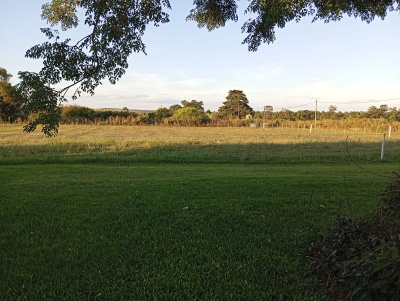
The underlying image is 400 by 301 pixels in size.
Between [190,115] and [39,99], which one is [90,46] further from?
[190,115]

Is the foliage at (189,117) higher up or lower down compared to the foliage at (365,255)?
higher up

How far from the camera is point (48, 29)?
5051 millimetres

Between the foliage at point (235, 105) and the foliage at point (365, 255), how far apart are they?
9023cm

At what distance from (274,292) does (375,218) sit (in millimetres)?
1585

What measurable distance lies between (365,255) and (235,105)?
93.2m

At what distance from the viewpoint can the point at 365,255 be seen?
3205mm

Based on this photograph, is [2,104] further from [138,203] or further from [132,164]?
[138,203]

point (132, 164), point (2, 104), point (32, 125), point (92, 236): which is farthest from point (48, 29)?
point (2, 104)

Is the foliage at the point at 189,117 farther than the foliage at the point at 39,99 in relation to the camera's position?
Yes

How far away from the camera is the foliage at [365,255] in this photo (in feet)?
9.34

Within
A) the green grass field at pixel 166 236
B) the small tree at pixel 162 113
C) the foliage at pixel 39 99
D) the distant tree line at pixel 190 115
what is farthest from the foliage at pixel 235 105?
the foliage at pixel 39 99

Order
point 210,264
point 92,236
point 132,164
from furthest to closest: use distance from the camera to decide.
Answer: point 132,164
point 92,236
point 210,264

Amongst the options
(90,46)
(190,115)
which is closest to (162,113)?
(190,115)

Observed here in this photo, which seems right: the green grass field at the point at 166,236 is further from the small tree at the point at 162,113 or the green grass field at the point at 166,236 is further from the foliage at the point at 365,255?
the small tree at the point at 162,113
